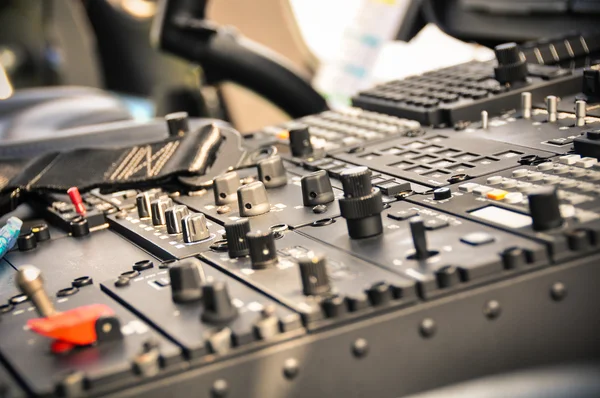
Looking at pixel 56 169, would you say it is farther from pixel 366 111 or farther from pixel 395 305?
pixel 395 305

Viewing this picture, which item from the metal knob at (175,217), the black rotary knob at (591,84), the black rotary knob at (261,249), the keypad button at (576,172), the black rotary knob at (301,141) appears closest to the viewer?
A: the black rotary knob at (261,249)

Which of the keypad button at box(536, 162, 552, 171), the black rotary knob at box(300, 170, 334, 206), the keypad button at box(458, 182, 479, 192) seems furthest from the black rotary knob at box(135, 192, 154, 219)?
the keypad button at box(536, 162, 552, 171)

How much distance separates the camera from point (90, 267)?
4.50ft

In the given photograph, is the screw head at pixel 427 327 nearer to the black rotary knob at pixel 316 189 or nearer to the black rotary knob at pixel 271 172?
the black rotary knob at pixel 316 189

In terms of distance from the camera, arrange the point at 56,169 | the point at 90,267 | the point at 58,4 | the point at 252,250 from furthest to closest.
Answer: the point at 58,4 → the point at 56,169 → the point at 90,267 → the point at 252,250

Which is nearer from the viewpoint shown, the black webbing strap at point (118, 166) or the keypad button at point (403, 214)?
the keypad button at point (403, 214)

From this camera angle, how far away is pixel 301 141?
1792 mm

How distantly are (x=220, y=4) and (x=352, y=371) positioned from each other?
348cm

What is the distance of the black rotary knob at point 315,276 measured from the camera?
106 centimetres

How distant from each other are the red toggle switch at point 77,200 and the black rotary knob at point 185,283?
1.77ft

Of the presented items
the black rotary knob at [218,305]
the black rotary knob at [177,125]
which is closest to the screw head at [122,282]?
the black rotary knob at [218,305]

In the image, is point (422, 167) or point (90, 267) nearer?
point (90, 267)

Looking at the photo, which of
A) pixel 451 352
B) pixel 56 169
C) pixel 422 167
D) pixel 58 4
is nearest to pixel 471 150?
pixel 422 167

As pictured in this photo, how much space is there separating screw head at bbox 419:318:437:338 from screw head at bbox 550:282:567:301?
0.47 ft
